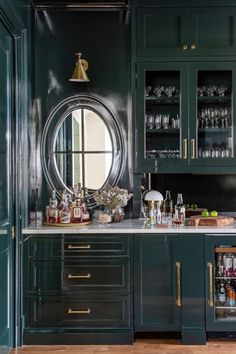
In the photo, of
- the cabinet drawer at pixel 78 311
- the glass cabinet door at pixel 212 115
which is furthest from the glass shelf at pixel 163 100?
the cabinet drawer at pixel 78 311

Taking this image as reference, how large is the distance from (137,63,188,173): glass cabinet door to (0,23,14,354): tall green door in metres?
1.09

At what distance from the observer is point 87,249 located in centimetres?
358

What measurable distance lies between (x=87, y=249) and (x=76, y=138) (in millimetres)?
1104

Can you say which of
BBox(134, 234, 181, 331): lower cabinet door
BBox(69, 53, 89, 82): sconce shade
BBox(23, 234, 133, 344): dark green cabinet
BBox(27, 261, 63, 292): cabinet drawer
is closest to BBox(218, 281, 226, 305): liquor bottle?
BBox(134, 234, 181, 331): lower cabinet door

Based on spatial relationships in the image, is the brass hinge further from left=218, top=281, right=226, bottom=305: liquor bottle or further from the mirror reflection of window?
left=218, top=281, right=226, bottom=305: liquor bottle

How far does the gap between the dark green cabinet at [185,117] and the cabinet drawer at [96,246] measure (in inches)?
26.3

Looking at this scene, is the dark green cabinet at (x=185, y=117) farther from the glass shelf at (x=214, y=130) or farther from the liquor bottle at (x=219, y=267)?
the liquor bottle at (x=219, y=267)

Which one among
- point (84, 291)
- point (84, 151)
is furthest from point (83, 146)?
point (84, 291)

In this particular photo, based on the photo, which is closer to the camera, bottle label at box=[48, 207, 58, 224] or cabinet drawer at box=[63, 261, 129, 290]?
cabinet drawer at box=[63, 261, 129, 290]

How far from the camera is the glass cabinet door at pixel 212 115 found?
387cm

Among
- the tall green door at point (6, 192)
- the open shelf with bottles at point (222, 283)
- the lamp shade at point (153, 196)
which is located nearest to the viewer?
the tall green door at point (6, 192)

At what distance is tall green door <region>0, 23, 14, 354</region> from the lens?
10.6 ft

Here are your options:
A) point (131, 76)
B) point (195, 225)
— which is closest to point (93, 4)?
point (131, 76)

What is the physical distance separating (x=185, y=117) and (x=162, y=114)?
0.70ft
